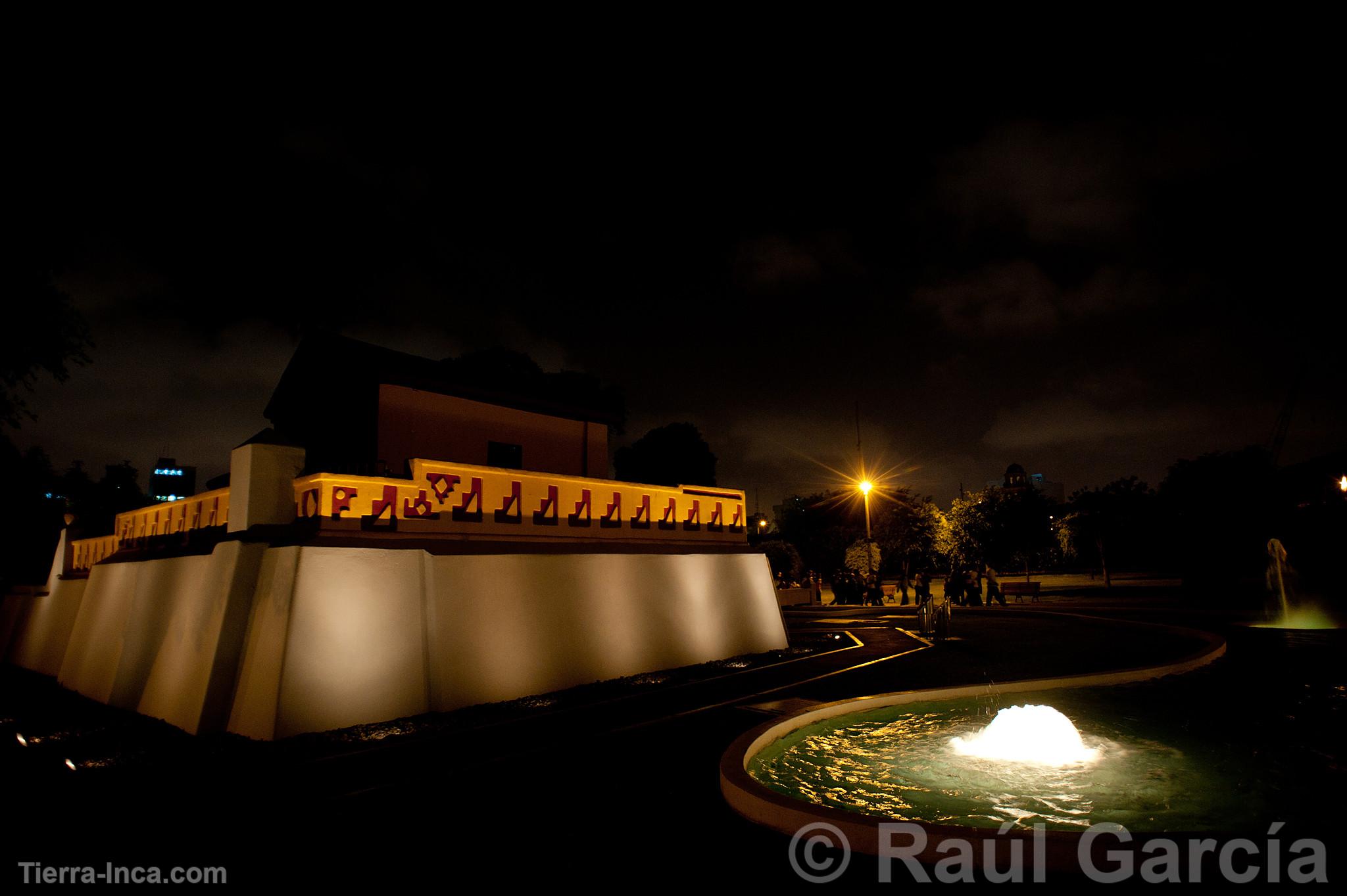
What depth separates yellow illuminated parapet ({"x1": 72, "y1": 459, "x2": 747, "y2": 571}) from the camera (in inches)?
445

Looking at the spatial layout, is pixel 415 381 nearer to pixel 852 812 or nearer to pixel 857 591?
pixel 852 812

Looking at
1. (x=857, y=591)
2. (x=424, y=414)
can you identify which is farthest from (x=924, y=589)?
(x=424, y=414)

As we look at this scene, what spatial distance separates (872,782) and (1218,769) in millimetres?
4128

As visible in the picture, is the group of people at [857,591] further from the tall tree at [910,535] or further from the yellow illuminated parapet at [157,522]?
the yellow illuminated parapet at [157,522]

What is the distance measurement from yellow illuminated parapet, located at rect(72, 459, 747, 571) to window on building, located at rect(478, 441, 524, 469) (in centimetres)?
324

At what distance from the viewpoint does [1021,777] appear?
7.82 metres

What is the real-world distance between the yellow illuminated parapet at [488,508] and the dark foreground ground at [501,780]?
3.43 metres

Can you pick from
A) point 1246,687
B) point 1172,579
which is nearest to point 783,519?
point 1172,579

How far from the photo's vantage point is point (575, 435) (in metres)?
19.1

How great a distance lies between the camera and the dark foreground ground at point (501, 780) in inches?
221

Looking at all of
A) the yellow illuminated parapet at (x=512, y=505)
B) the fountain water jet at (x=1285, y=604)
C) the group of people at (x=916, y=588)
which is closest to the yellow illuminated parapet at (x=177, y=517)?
the yellow illuminated parapet at (x=512, y=505)

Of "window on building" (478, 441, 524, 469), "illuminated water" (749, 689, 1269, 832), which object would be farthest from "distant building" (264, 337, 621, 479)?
"illuminated water" (749, 689, 1269, 832)

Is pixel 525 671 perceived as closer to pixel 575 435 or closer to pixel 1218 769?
pixel 575 435
